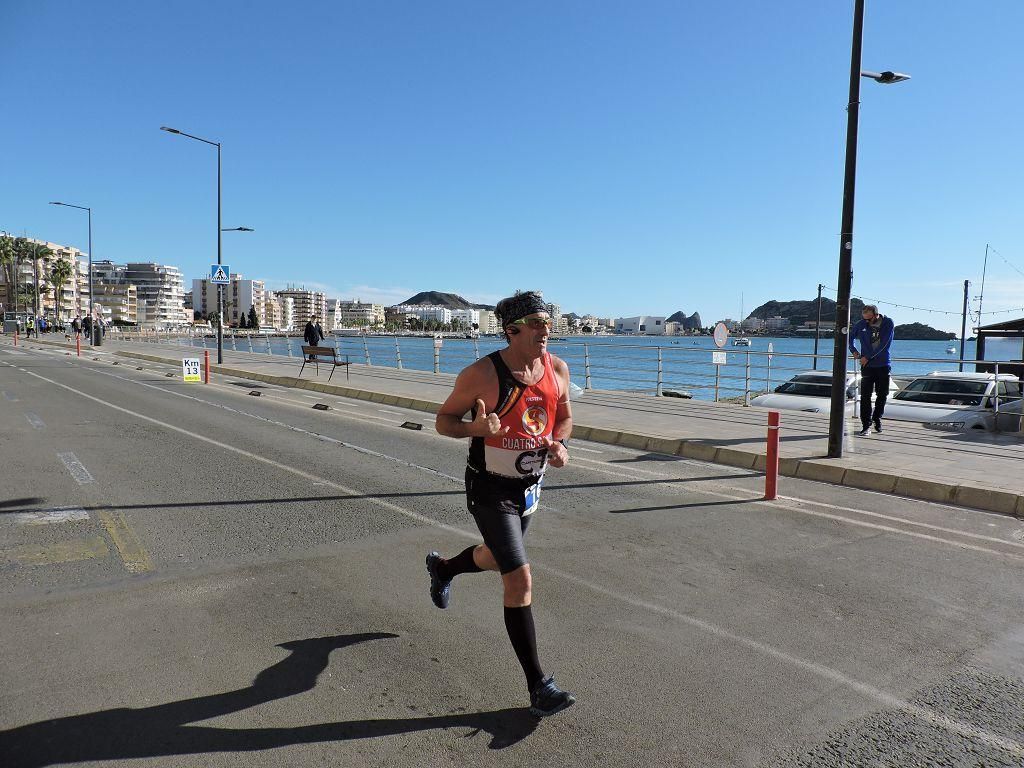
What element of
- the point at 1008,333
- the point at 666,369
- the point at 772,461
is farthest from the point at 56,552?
the point at 666,369

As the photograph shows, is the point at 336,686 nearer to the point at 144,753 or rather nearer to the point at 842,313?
the point at 144,753

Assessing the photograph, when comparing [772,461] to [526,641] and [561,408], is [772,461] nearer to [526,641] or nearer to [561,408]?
[561,408]

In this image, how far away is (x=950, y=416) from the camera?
47.0ft

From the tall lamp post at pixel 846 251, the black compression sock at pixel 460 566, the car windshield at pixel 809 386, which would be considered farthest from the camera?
the car windshield at pixel 809 386

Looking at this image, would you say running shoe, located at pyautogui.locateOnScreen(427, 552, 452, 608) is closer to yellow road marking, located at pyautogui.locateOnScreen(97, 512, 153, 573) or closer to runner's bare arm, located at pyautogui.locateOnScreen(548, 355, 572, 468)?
runner's bare arm, located at pyautogui.locateOnScreen(548, 355, 572, 468)

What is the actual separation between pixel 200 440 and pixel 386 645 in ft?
A: 25.7

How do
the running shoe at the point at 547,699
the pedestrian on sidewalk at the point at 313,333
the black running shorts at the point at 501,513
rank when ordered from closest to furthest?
the running shoe at the point at 547,699 → the black running shorts at the point at 501,513 → the pedestrian on sidewalk at the point at 313,333

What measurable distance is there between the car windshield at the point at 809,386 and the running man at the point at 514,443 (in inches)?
650

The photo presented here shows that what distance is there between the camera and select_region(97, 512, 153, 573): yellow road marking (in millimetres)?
5059

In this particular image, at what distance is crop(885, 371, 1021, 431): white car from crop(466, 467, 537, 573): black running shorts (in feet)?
38.1

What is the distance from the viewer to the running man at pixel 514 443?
3.19m

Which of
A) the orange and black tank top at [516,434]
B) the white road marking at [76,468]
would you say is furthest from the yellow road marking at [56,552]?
the orange and black tank top at [516,434]

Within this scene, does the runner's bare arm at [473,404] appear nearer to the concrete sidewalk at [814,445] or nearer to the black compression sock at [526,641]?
the black compression sock at [526,641]

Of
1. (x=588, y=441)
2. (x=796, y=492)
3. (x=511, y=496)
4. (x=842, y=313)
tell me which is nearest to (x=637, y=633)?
(x=511, y=496)
